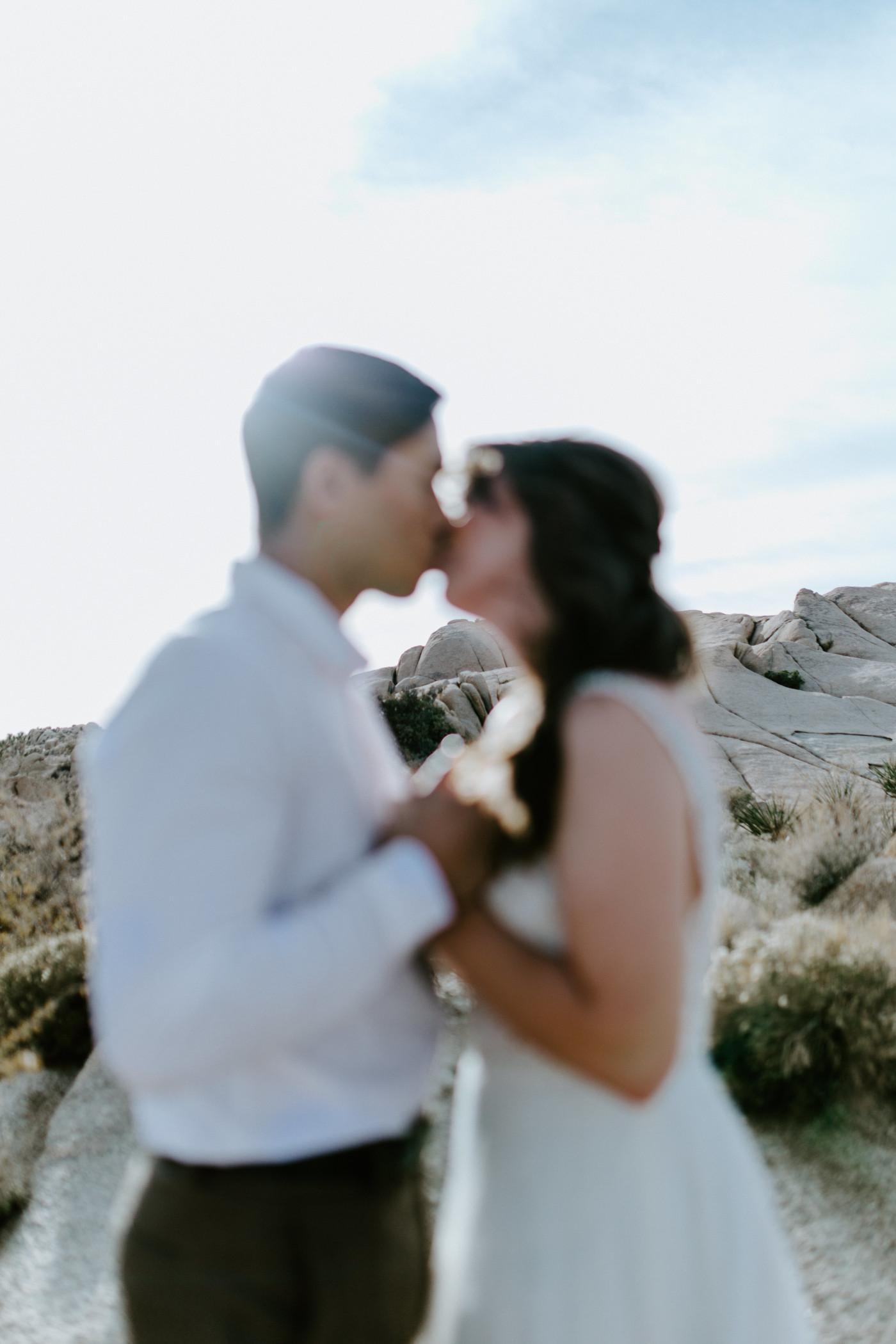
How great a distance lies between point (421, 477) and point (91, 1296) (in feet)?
14.7

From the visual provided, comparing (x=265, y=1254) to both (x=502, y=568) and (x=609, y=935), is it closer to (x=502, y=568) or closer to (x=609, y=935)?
(x=609, y=935)

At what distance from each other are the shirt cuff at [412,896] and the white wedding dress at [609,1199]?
0.73ft

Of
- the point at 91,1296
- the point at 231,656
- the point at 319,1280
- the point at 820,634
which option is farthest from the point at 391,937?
the point at 820,634

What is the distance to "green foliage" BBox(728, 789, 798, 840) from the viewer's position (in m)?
13.4

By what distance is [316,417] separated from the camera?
186cm

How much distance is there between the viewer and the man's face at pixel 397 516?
1.91 meters

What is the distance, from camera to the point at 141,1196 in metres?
1.72

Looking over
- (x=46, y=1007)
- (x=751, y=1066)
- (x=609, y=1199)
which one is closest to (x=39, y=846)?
(x=46, y=1007)

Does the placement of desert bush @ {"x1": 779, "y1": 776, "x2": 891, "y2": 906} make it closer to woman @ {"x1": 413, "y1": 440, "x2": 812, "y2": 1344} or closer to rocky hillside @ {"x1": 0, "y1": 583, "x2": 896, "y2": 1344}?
rocky hillside @ {"x1": 0, "y1": 583, "x2": 896, "y2": 1344}

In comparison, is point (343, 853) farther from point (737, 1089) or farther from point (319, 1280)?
point (737, 1089)

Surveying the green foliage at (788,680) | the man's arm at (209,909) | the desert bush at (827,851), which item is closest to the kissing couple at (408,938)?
the man's arm at (209,909)

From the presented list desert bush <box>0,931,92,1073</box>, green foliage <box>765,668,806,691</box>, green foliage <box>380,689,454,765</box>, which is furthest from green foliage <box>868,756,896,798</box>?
desert bush <box>0,931,92,1073</box>

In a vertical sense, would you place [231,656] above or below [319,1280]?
above

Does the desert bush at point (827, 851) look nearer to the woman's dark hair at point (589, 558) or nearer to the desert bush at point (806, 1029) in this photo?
the desert bush at point (806, 1029)
